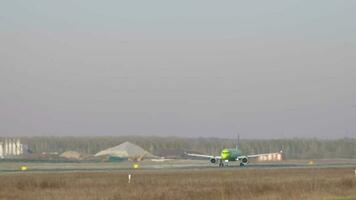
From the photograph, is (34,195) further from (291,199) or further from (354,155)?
(354,155)

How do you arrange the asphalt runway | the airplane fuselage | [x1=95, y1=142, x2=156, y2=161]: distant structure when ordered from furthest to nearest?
[x1=95, y1=142, x2=156, y2=161]: distant structure < the airplane fuselage < the asphalt runway

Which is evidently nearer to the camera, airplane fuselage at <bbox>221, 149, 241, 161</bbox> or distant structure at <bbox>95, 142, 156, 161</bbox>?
airplane fuselage at <bbox>221, 149, 241, 161</bbox>

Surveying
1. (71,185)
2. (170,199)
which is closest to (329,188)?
(170,199)

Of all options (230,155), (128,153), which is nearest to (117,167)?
(230,155)

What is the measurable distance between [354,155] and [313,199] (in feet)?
518

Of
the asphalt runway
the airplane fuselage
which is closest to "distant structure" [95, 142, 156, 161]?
the airplane fuselage

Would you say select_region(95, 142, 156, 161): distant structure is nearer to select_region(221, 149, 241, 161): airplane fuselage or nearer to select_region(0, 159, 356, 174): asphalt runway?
select_region(221, 149, 241, 161): airplane fuselage

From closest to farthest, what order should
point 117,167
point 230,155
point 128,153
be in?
point 117,167
point 230,155
point 128,153

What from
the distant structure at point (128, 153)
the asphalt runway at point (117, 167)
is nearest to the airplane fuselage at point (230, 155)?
the asphalt runway at point (117, 167)

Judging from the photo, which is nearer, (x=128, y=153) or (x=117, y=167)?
(x=117, y=167)

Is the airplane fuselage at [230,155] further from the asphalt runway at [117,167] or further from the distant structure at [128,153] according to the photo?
the distant structure at [128,153]

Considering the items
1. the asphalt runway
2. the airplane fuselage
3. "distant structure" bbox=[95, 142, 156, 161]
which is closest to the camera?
the asphalt runway

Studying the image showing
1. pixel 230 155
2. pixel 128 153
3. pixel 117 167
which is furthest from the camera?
pixel 128 153

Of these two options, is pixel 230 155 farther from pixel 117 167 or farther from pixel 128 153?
pixel 128 153
